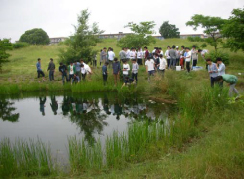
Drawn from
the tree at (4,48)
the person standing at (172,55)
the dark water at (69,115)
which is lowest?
the dark water at (69,115)

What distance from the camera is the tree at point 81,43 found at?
16844 mm

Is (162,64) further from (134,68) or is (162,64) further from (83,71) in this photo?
(83,71)

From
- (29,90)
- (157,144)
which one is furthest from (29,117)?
(157,144)

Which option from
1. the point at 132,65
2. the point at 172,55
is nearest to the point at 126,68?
the point at 132,65

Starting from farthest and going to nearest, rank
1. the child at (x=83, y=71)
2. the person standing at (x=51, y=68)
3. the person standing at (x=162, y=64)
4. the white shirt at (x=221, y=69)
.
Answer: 1. the person standing at (x=51, y=68)
2. the child at (x=83, y=71)
3. the person standing at (x=162, y=64)
4. the white shirt at (x=221, y=69)

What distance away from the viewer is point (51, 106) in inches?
424

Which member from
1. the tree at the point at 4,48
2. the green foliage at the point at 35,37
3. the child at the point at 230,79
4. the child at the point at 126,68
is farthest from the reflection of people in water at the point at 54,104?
the green foliage at the point at 35,37

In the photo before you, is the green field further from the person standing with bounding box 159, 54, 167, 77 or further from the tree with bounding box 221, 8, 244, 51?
the tree with bounding box 221, 8, 244, 51

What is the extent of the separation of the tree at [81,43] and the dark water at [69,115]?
4853 mm

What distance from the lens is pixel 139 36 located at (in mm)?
18297

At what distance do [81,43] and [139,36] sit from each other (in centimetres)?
470

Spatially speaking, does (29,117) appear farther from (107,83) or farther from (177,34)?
(177,34)

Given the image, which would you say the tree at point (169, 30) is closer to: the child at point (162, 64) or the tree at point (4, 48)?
the tree at point (4, 48)

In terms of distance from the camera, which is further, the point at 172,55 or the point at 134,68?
the point at 172,55
